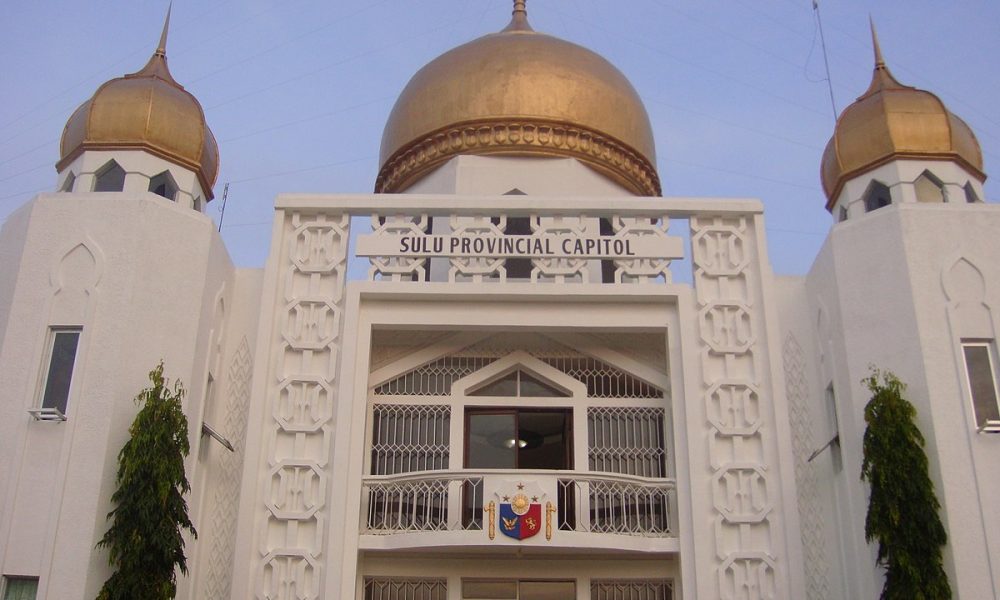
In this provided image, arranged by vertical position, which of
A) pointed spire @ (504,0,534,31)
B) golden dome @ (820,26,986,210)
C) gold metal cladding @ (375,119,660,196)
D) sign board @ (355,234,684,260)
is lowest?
sign board @ (355,234,684,260)

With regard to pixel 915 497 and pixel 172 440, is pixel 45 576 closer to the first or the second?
pixel 172 440

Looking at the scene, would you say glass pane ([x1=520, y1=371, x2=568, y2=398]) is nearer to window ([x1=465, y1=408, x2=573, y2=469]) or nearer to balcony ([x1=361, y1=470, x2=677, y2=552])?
window ([x1=465, y1=408, x2=573, y2=469])

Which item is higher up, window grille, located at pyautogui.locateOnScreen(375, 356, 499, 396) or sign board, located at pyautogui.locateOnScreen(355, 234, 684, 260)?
sign board, located at pyautogui.locateOnScreen(355, 234, 684, 260)

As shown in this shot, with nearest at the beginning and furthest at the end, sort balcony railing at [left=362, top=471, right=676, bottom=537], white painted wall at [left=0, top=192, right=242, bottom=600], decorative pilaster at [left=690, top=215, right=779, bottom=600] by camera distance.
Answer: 1. white painted wall at [left=0, top=192, right=242, bottom=600]
2. decorative pilaster at [left=690, top=215, right=779, bottom=600]
3. balcony railing at [left=362, top=471, right=676, bottom=537]

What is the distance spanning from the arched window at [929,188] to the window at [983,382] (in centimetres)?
226

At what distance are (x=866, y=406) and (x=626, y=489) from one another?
2926mm

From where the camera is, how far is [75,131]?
12812mm

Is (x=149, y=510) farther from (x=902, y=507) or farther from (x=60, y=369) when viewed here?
(x=902, y=507)

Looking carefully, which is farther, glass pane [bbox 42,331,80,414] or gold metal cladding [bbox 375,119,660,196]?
gold metal cladding [bbox 375,119,660,196]

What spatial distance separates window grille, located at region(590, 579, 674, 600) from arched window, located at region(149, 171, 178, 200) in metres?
7.03

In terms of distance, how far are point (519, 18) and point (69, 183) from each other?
9003 mm

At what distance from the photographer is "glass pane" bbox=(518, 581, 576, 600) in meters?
12.2

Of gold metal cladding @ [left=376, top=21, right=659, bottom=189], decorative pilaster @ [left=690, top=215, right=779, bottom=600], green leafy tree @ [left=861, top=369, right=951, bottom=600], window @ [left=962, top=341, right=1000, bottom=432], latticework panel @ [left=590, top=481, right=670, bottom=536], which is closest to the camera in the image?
green leafy tree @ [left=861, top=369, right=951, bottom=600]

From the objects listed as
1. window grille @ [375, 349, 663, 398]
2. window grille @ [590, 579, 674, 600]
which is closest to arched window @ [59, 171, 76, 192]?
window grille @ [375, 349, 663, 398]
